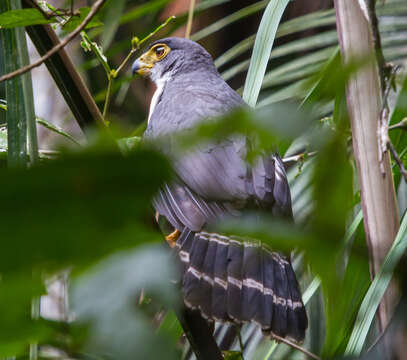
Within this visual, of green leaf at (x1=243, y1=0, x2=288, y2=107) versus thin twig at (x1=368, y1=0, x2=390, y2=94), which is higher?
thin twig at (x1=368, y1=0, x2=390, y2=94)

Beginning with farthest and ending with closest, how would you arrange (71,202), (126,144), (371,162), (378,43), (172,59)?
(172,59), (371,162), (126,144), (378,43), (71,202)

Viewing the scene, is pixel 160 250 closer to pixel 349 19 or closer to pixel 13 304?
pixel 13 304

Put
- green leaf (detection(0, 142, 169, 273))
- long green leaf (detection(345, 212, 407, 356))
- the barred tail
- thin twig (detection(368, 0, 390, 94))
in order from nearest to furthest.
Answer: green leaf (detection(0, 142, 169, 273))
thin twig (detection(368, 0, 390, 94))
long green leaf (detection(345, 212, 407, 356))
the barred tail

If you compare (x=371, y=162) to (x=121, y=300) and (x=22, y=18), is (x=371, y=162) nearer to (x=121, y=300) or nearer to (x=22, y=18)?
(x=22, y=18)

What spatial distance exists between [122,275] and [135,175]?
126 millimetres

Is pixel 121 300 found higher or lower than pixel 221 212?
higher

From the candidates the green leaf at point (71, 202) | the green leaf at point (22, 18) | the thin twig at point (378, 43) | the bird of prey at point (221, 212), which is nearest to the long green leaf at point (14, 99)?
the green leaf at point (22, 18)

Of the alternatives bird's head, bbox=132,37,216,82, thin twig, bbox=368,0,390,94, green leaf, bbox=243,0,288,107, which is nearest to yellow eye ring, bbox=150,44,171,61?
bird's head, bbox=132,37,216,82

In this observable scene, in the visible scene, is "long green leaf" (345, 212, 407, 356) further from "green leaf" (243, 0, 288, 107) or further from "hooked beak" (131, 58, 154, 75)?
"hooked beak" (131, 58, 154, 75)

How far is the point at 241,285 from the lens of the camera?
5.28 ft

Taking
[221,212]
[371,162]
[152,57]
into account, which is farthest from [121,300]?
[152,57]

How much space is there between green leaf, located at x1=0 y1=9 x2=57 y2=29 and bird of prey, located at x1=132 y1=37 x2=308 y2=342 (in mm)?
455

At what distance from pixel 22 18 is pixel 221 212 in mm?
993

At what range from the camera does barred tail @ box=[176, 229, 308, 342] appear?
5.00 ft
